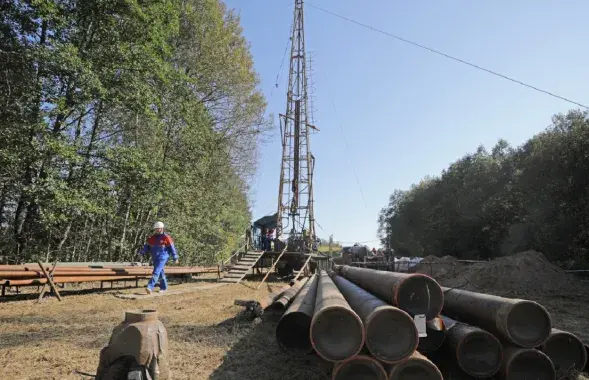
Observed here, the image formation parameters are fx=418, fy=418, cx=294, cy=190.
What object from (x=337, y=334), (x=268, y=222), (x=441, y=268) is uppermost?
(x=268, y=222)

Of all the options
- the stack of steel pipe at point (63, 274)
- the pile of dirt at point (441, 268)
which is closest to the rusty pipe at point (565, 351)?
the stack of steel pipe at point (63, 274)

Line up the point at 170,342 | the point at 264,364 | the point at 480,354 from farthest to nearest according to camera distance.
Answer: the point at 170,342 → the point at 264,364 → the point at 480,354

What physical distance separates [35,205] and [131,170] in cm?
298

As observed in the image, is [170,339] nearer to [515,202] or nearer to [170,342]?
[170,342]

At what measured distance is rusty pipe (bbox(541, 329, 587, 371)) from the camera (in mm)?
4535

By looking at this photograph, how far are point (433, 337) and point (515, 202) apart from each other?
31620 millimetres

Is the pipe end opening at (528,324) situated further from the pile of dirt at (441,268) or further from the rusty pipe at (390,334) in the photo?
the pile of dirt at (441,268)

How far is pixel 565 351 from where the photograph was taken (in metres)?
4.61

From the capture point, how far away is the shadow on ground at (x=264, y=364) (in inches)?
180

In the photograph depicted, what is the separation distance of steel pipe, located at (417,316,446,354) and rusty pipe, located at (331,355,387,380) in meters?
1.09

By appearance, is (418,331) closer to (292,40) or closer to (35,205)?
(35,205)

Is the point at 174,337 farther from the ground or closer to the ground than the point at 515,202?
closer to the ground

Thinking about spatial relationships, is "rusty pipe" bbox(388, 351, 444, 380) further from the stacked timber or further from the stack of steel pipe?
the stack of steel pipe

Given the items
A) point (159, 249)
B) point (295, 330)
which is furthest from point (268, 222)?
point (295, 330)
